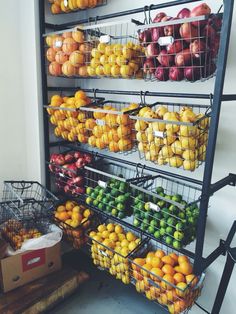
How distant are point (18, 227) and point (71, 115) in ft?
2.89

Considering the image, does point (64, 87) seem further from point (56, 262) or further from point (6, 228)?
point (56, 262)

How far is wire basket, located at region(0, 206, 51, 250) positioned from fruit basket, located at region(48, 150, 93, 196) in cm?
30

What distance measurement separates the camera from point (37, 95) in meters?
2.09

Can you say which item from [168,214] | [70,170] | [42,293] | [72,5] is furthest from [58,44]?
[42,293]

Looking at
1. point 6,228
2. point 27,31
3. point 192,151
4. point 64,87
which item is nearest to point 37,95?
point 64,87

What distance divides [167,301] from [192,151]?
821 mm

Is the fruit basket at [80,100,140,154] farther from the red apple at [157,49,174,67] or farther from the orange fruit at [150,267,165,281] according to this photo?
the orange fruit at [150,267,165,281]

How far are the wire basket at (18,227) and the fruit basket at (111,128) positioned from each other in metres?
0.70

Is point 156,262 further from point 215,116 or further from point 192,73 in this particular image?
point 192,73

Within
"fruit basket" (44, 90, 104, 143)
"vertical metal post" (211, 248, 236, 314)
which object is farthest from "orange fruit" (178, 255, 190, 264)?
"fruit basket" (44, 90, 104, 143)

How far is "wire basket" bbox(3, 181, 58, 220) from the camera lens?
1947 mm

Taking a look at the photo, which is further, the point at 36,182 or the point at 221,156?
the point at 36,182

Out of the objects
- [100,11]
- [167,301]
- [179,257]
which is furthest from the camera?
[100,11]

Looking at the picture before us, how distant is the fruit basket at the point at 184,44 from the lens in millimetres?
1209
